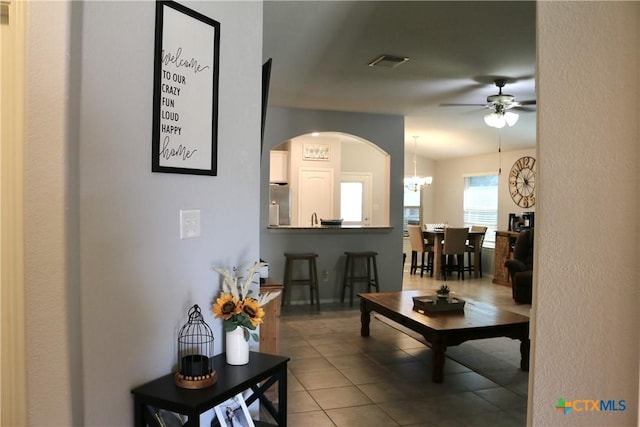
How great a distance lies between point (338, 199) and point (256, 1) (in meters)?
6.86

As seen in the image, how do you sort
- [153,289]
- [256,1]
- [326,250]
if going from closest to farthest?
1. [153,289]
2. [256,1]
3. [326,250]

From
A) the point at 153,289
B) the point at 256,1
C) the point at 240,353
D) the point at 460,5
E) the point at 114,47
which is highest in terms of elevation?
the point at 460,5

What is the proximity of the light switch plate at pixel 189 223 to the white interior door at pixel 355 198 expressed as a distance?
7.95 metres

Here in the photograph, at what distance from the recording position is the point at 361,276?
6461 mm

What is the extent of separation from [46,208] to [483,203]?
8787mm

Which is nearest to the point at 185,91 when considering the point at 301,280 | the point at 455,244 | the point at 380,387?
the point at 380,387

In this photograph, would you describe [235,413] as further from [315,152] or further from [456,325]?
[315,152]

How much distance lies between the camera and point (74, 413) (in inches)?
61.1

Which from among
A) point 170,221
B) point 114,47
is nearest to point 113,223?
point 170,221

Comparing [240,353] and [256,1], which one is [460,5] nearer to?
[256,1]

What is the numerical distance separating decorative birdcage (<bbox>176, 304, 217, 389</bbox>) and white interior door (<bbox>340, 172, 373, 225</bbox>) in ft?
26.0

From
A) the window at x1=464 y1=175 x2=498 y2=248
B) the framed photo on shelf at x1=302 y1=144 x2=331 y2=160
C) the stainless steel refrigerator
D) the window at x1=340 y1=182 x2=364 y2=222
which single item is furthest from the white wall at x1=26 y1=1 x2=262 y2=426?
the window at x1=340 y1=182 x2=364 y2=222

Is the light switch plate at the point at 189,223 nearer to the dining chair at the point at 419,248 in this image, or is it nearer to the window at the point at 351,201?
the dining chair at the point at 419,248

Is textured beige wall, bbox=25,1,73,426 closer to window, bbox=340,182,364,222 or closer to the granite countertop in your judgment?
the granite countertop
